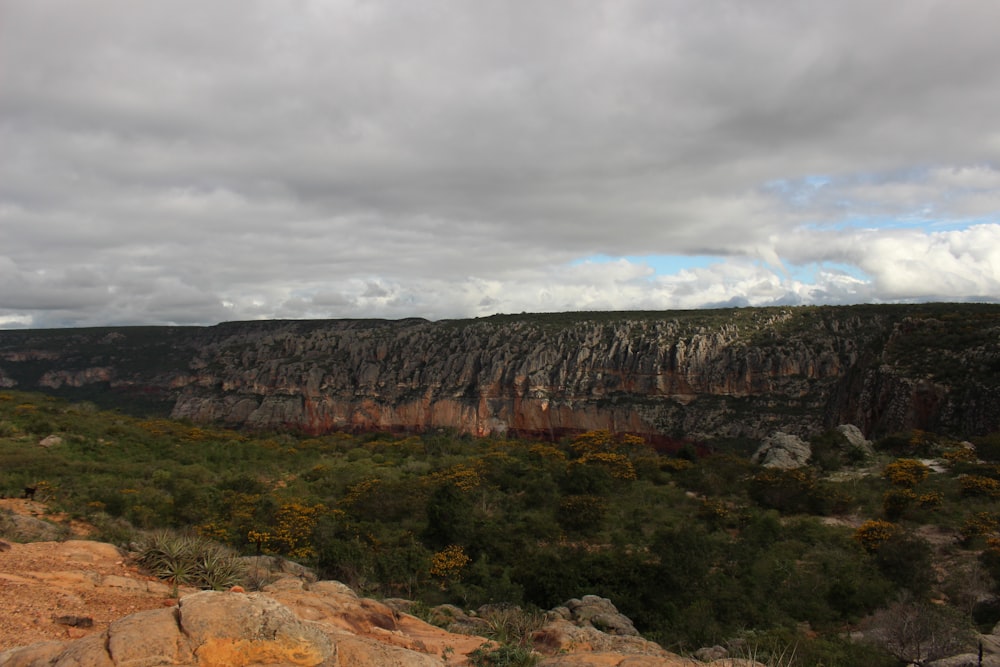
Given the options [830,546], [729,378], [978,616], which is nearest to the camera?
[978,616]

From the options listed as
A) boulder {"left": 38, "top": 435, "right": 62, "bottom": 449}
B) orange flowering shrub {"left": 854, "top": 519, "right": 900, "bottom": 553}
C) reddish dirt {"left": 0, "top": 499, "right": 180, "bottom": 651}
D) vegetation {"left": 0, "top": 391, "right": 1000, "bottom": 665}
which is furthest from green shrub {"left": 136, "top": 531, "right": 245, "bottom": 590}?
boulder {"left": 38, "top": 435, "right": 62, "bottom": 449}

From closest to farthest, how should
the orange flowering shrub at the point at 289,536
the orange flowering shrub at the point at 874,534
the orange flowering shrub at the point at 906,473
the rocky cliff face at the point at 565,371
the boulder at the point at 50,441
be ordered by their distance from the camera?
the orange flowering shrub at the point at 289,536, the orange flowering shrub at the point at 874,534, the orange flowering shrub at the point at 906,473, the boulder at the point at 50,441, the rocky cliff face at the point at 565,371

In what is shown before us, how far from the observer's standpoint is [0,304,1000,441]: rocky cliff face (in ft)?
136

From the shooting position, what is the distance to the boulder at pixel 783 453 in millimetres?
33194

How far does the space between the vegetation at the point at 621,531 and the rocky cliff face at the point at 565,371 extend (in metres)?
9.93

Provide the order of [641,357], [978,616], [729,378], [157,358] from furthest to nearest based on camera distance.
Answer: [157,358]
[641,357]
[729,378]
[978,616]

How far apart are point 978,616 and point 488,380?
74448 mm

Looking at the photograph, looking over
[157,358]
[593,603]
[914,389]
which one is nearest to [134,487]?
[593,603]

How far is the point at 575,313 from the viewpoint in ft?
341

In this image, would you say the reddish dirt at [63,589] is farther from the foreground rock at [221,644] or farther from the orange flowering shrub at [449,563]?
the orange flowering shrub at [449,563]

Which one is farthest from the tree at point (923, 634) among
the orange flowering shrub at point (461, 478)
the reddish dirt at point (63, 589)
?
the orange flowering shrub at point (461, 478)

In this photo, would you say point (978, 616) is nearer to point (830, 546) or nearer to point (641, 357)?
point (830, 546)

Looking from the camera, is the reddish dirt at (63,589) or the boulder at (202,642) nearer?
the boulder at (202,642)

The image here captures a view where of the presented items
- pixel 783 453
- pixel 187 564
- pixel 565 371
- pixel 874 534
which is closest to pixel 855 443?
pixel 783 453
